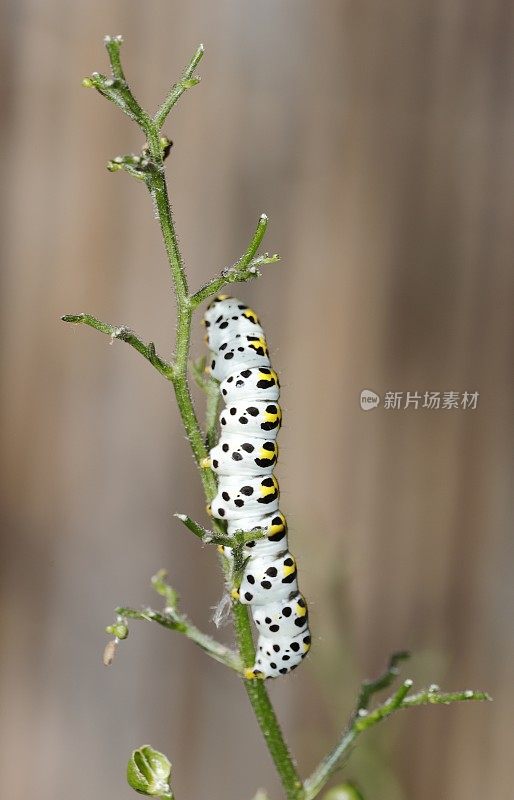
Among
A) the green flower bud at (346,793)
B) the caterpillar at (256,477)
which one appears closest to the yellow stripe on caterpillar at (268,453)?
the caterpillar at (256,477)

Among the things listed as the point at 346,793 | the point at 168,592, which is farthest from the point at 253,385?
the point at 346,793

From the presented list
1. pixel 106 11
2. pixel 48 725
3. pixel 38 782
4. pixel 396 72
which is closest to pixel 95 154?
pixel 106 11

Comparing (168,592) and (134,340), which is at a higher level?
(134,340)

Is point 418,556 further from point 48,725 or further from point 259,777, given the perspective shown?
point 48,725

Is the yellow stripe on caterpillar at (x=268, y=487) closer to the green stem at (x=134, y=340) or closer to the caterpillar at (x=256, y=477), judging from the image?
the caterpillar at (x=256, y=477)

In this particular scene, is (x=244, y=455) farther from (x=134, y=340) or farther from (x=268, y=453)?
(x=134, y=340)
